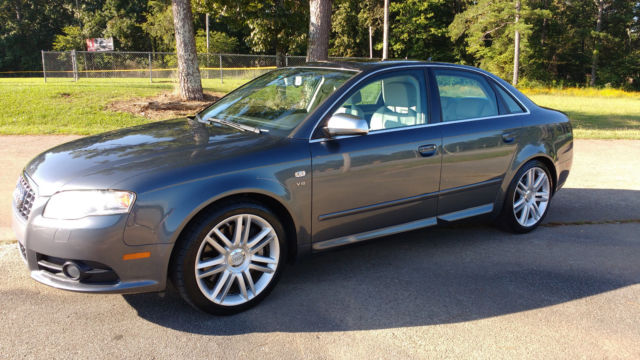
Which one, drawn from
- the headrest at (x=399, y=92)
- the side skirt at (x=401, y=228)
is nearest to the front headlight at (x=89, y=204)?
the side skirt at (x=401, y=228)

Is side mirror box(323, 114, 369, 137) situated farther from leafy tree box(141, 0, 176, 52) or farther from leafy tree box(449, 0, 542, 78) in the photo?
leafy tree box(141, 0, 176, 52)

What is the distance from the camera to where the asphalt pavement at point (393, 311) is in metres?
3.05

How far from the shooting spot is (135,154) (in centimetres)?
345

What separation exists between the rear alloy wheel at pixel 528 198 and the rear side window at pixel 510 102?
53 centimetres

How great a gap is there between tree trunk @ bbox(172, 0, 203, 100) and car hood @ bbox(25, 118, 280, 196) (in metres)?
9.28

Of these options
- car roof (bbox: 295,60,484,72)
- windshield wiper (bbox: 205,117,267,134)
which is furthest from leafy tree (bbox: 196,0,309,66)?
windshield wiper (bbox: 205,117,267,134)

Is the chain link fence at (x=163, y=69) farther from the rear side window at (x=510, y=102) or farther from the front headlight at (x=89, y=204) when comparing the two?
the front headlight at (x=89, y=204)

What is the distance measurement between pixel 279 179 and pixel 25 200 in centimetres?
163

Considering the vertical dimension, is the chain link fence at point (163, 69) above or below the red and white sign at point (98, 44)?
below

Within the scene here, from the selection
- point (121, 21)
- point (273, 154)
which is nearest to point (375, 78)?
point (273, 154)

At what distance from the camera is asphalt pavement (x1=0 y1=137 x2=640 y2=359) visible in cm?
305

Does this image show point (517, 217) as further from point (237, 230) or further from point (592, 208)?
point (237, 230)

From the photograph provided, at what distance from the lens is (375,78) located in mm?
4211

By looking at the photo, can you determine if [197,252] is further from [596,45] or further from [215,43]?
[596,45]
